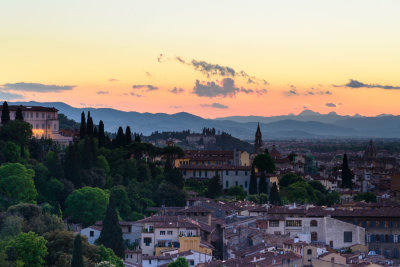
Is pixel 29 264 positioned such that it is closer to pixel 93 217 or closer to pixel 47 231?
pixel 47 231

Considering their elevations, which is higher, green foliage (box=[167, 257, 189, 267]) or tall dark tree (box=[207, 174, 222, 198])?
tall dark tree (box=[207, 174, 222, 198])

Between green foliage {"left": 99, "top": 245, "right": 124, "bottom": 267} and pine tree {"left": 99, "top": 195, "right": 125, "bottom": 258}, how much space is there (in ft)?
10.6

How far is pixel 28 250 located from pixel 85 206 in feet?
51.1

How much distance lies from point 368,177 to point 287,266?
75.1 meters

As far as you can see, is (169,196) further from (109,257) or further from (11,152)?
(109,257)

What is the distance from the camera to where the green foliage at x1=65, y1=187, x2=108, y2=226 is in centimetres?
5425

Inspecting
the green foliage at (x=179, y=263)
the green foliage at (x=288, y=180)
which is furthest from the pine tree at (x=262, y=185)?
the green foliage at (x=179, y=263)

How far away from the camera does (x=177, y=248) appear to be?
149 feet

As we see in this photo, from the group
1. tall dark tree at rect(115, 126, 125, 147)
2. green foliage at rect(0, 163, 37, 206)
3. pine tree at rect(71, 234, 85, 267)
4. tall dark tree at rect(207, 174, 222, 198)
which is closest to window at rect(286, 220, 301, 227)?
green foliage at rect(0, 163, 37, 206)

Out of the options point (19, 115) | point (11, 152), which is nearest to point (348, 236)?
point (11, 152)

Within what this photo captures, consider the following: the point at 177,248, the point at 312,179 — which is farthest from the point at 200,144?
the point at 177,248

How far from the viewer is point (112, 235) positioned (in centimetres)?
4556

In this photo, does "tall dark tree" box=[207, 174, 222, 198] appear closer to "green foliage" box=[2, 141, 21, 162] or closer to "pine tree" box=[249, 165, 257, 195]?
"pine tree" box=[249, 165, 257, 195]

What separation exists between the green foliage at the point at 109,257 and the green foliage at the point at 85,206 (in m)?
12.8
